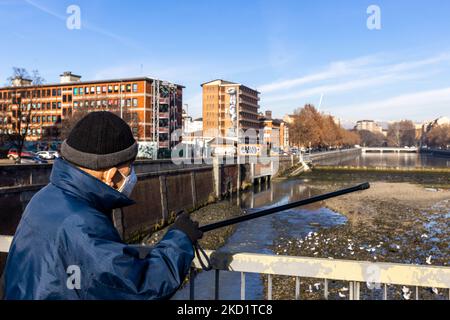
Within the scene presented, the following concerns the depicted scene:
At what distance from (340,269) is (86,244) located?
1851mm

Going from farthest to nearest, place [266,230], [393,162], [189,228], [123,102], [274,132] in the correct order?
[274,132], [393,162], [123,102], [266,230], [189,228]

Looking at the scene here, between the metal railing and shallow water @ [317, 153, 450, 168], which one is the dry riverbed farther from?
shallow water @ [317, 153, 450, 168]

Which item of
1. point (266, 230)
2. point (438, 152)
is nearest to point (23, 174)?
point (266, 230)

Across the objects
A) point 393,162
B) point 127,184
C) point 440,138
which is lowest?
point 393,162

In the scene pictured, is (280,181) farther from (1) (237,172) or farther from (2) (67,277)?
(2) (67,277)

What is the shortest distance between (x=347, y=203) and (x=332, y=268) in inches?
1375

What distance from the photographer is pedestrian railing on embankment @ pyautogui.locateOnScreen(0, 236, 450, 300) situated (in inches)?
110

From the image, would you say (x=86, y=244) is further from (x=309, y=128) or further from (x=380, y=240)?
(x=309, y=128)

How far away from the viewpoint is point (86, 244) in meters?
1.97

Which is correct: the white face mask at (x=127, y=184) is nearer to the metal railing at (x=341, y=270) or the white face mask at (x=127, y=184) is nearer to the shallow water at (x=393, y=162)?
the metal railing at (x=341, y=270)

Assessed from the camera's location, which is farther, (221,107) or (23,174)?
(221,107)

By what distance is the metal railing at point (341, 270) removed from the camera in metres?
2.79

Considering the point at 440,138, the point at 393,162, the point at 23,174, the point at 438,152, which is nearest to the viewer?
the point at 23,174
